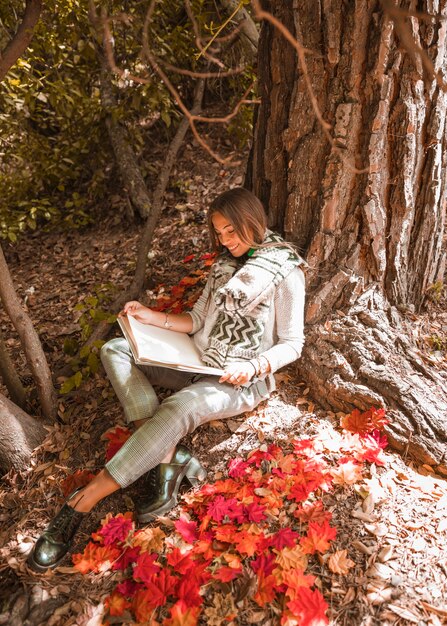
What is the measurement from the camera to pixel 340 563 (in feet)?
6.06

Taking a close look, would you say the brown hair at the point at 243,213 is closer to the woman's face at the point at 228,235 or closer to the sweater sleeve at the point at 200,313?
the woman's face at the point at 228,235

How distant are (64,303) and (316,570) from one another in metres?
2.87

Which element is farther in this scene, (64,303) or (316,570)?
(64,303)

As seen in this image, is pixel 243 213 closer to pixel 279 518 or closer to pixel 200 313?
pixel 200 313

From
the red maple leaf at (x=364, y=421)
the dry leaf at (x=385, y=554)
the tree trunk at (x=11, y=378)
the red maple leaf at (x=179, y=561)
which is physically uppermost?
the tree trunk at (x=11, y=378)

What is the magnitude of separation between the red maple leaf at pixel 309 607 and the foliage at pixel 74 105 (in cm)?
343

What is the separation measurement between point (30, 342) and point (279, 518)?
1.65 metres

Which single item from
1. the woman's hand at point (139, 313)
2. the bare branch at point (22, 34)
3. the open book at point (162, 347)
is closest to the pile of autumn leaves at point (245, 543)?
the open book at point (162, 347)

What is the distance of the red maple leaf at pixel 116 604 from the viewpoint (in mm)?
1813

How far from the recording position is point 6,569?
205 centimetres

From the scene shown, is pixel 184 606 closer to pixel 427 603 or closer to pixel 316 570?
pixel 316 570

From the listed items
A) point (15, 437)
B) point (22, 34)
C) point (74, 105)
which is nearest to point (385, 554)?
point (15, 437)

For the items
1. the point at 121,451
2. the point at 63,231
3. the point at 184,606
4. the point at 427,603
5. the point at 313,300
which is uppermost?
the point at 63,231

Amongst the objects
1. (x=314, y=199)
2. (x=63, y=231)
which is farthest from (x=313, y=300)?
(x=63, y=231)
